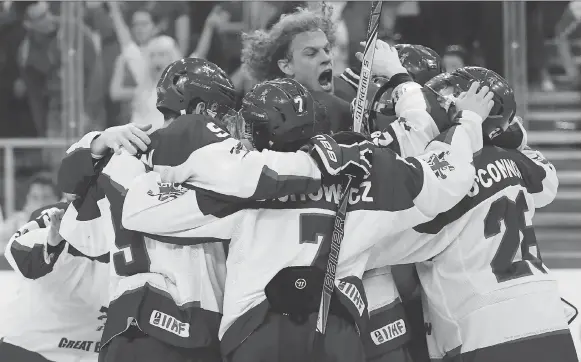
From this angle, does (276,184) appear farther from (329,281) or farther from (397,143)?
(397,143)

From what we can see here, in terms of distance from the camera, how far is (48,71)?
5305mm

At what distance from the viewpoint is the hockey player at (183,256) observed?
223cm

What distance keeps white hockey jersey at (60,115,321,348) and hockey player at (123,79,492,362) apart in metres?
0.03

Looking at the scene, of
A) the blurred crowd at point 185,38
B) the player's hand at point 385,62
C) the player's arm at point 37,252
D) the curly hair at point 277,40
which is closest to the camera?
the player's hand at point 385,62

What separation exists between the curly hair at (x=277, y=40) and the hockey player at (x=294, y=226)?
0.84 metres

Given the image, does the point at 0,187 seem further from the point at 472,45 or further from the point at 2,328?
the point at 472,45

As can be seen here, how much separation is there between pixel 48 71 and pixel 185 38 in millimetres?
846

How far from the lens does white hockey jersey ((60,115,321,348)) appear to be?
2232 mm

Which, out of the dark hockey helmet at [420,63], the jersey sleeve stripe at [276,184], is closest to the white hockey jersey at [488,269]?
the jersey sleeve stripe at [276,184]

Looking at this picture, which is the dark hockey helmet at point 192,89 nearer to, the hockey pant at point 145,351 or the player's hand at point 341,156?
the player's hand at point 341,156

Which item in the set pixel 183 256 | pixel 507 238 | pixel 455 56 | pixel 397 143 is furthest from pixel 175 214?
pixel 455 56

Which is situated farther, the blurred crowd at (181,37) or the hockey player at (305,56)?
the blurred crowd at (181,37)

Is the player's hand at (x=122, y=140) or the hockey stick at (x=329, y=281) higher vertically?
the player's hand at (x=122, y=140)

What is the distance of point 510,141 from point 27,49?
3.69 m
